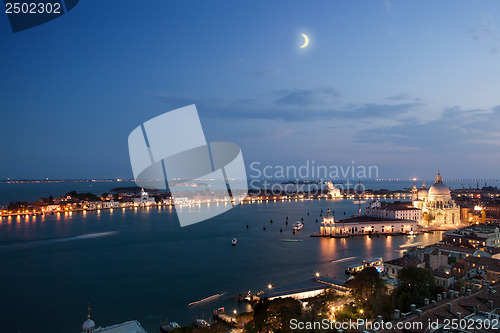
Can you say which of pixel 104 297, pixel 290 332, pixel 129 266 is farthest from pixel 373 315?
pixel 129 266

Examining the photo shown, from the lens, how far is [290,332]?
2.91 m

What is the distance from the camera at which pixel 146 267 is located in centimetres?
695

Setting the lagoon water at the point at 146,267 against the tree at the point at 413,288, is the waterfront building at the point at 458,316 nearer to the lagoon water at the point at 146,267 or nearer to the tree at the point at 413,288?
the tree at the point at 413,288

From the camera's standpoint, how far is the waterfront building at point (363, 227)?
447 inches

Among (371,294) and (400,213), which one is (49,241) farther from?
(400,213)

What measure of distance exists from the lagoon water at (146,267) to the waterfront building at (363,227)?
25.4 inches

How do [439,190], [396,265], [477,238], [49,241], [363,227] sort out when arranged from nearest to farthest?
[396,265]
[477,238]
[49,241]
[363,227]
[439,190]

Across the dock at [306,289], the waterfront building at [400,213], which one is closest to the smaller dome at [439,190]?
the waterfront building at [400,213]

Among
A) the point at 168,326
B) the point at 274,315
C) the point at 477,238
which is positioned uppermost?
the point at 274,315

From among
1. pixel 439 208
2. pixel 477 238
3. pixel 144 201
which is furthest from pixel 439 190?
pixel 144 201

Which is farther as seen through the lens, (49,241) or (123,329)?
(49,241)

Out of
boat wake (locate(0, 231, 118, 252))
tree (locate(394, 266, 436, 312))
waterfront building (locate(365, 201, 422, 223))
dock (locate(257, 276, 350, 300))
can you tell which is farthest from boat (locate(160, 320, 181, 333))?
waterfront building (locate(365, 201, 422, 223))

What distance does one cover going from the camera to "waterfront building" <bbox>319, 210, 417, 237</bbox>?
11344mm

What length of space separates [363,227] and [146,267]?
7454mm
